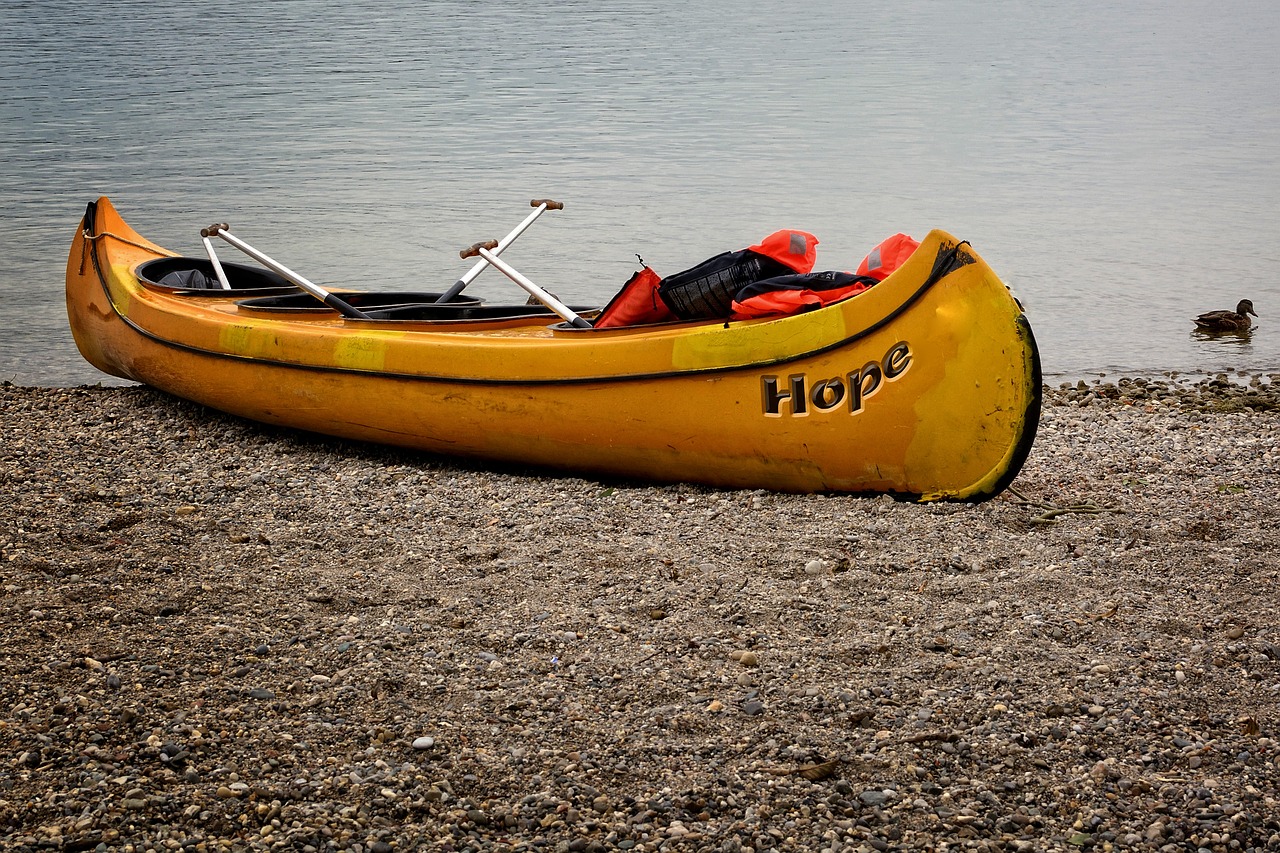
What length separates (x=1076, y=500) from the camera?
467 cm

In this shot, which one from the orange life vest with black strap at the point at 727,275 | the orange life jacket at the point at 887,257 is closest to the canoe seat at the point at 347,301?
the orange life vest with black strap at the point at 727,275

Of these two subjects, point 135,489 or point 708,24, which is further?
point 708,24

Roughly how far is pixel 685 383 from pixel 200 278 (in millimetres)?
4066

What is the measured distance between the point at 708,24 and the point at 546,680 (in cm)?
5004

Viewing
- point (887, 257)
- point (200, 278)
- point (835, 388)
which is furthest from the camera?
point (200, 278)

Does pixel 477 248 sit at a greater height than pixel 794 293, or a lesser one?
greater

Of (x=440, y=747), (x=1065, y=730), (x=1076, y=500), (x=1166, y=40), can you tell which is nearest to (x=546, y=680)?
(x=440, y=747)

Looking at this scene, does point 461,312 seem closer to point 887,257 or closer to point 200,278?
point 887,257

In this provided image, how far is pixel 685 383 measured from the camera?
4.64 metres

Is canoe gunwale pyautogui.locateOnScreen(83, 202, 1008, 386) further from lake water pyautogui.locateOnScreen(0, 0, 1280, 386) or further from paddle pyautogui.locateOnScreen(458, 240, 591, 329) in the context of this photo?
lake water pyautogui.locateOnScreen(0, 0, 1280, 386)

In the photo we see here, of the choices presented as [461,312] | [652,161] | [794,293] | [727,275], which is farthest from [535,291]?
[652,161]

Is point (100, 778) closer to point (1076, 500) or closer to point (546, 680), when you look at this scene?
point (546, 680)

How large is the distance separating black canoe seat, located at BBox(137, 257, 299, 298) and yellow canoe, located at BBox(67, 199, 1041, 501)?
311mm

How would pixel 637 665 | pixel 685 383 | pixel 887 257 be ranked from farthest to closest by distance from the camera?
pixel 887 257, pixel 685 383, pixel 637 665
